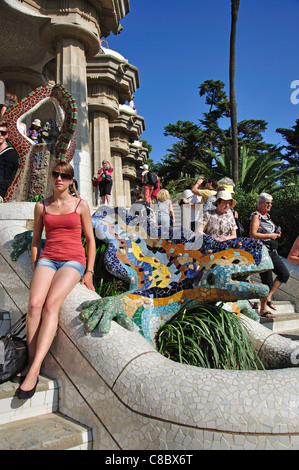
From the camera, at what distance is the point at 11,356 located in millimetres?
2490

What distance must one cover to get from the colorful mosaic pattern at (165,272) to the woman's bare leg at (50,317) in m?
0.20

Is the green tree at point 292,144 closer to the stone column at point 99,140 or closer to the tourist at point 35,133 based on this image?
the stone column at point 99,140

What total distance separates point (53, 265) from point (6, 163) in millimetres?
3236

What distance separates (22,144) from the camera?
18.8ft

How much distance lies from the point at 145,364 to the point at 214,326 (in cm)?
105

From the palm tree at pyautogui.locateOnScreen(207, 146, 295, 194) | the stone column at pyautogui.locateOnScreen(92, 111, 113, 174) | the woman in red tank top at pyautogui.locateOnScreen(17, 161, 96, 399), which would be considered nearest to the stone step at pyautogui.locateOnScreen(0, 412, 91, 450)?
the woman in red tank top at pyautogui.locateOnScreen(17, 161, 96, 399)

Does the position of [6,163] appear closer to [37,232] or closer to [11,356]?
[37,232]

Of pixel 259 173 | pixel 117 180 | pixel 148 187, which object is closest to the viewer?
pixel 148 187

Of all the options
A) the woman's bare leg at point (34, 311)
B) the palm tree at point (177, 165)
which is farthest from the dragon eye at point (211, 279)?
the palm tree at point (177, 165)

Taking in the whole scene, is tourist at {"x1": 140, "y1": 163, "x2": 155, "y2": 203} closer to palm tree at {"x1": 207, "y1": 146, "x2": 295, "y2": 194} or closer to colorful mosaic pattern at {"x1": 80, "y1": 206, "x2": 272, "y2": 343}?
colorful mosaic pattern at {"x1": 80, "y1": 206, "x2": 272, "y2": 343}

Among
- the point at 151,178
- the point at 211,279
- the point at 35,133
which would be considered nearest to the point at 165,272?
the point at 211,279

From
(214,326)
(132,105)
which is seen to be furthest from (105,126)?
(214,326)

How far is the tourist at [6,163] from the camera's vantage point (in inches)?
211
